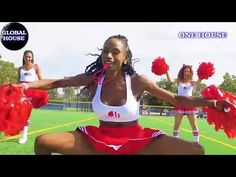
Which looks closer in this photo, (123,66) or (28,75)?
(123,66)

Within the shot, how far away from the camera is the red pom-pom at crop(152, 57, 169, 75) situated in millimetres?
7448

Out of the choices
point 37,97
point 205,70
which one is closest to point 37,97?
point 37,97

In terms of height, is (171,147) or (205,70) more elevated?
(205,70)

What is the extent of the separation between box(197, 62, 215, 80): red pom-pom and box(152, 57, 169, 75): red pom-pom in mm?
566

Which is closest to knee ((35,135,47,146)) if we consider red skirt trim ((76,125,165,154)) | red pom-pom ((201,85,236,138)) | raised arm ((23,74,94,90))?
red skirt trim ((76,125,165,154))

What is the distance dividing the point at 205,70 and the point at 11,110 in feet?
12.7

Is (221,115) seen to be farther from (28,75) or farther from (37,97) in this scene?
(28,75)

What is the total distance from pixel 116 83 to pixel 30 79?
3.27 meters

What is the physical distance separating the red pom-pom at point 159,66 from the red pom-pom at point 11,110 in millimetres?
3497

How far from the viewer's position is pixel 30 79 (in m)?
7.41

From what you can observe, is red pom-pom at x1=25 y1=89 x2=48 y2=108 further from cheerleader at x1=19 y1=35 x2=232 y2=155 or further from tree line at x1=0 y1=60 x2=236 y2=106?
cheerleader at x1=19 y1=35 x2=232 y2=155

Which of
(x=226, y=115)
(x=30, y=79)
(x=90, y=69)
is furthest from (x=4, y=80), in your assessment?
(x=226, y=115)

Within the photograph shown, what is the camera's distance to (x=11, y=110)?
4.22 meters

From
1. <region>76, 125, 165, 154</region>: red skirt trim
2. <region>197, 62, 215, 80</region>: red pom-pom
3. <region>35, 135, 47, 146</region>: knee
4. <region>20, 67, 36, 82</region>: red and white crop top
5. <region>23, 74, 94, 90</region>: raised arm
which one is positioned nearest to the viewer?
<region>35, 135, 47, 146</region>: knee
